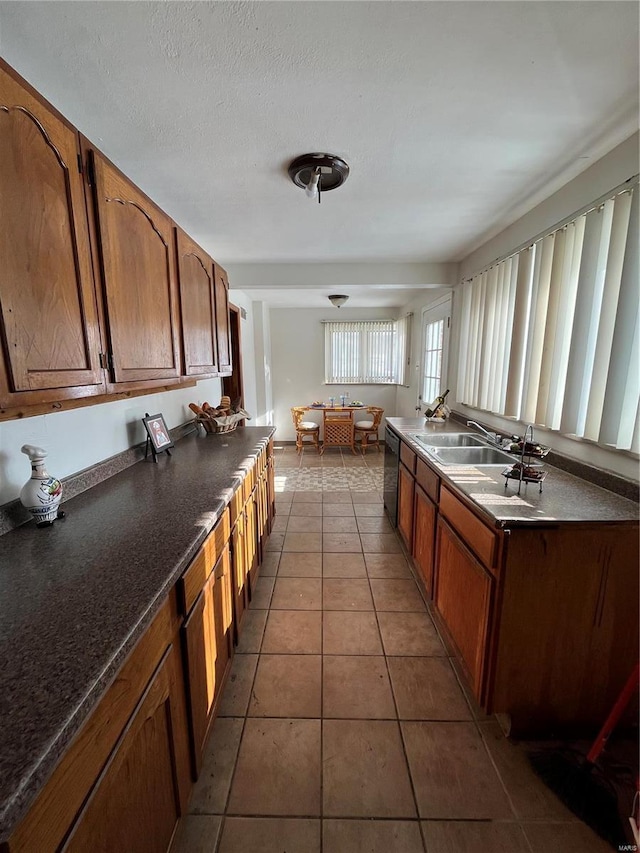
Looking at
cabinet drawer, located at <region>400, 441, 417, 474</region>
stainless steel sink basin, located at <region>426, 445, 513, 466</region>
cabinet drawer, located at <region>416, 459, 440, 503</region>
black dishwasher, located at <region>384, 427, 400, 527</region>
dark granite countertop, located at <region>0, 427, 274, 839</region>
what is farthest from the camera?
black dishwasher, located at <region>384, 427, 400, 527</region>

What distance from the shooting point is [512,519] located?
1.22m

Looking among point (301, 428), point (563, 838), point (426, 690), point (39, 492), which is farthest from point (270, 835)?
point (301, 428)

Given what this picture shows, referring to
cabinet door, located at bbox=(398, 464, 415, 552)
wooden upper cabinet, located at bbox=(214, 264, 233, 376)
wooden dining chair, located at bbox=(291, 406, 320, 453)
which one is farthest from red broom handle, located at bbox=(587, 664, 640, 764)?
wooden dining chair, located at bbox=(291, 406, 320, 453)

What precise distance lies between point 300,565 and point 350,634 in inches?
27.9

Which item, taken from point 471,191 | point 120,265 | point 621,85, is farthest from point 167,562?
point 471,191

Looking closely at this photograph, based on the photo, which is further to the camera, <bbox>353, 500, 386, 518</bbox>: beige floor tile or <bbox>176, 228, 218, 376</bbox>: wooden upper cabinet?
<bbox>353, 500, 386, 518</bbox>: beige floor tile

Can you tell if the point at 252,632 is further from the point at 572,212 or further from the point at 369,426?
the point at 369,426

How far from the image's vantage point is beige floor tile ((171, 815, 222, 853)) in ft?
3.45

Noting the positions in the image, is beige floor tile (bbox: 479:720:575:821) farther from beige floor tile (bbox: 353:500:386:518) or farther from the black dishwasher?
beige floor tile (bbox: 353:500:386:518)

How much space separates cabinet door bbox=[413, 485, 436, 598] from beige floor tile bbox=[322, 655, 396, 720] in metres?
0.56

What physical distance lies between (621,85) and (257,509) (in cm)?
242

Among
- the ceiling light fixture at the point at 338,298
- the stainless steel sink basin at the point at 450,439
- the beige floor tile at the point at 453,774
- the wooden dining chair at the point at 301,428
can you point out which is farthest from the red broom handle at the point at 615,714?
the wooden dining chair at the point at 301,428

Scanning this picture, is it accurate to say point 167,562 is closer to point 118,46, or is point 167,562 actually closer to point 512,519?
point 512,519

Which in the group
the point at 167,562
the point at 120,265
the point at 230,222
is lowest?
the point at 167,562
